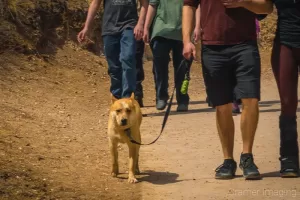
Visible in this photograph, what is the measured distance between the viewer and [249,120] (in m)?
7.54

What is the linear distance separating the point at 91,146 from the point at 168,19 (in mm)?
3004

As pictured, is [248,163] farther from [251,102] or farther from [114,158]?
[114,158]

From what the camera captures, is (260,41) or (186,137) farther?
(260,41)

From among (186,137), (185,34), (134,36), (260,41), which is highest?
(185,34)

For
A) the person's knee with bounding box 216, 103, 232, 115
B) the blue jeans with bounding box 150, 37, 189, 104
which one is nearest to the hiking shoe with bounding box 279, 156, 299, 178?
the person's knee with bounding box 216, 103, 232, 115

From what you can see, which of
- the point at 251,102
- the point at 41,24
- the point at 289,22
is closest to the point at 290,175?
the point at 251,102

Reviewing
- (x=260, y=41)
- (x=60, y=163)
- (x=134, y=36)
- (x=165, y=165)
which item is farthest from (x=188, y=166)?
(x=260, y=41)

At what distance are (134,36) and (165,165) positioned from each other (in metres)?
2.45

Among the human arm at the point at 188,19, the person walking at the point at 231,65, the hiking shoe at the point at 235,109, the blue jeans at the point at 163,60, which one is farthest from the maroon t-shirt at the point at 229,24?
the blue jeans at the point at 163,60

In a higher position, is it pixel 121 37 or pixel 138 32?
pixel 138 32

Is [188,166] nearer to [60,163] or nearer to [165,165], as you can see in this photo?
[165,165]

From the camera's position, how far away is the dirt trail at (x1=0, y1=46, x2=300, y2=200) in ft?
23.7

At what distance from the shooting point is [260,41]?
66.3ft

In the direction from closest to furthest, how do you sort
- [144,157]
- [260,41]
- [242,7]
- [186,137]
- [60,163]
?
[242,7], [60,163], [144,157], [186,137], [260,41]
